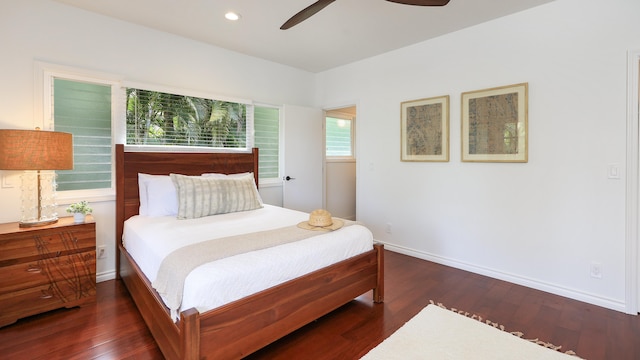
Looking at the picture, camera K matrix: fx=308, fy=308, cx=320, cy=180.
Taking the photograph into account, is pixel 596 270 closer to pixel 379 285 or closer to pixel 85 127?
pixel 379 285

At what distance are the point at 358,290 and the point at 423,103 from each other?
2363 mm

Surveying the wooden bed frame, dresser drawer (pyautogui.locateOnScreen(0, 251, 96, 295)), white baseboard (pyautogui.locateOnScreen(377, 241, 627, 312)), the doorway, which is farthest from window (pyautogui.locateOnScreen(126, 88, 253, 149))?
white baseboard (pyautogui.locateOnScreen(377, 241, 627, 312))

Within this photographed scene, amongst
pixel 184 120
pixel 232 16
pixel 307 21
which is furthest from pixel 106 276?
pixel 307 21

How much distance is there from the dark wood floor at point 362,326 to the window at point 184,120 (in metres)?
1.59

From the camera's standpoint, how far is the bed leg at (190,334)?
1463 mm

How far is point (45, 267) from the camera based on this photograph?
235cm

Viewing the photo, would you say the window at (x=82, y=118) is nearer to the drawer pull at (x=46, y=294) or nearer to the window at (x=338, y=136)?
the drawer pull at (x=46, y=294)

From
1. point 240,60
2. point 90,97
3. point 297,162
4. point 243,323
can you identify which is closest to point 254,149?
point 297,162

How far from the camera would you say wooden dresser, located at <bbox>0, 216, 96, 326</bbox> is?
220 cm

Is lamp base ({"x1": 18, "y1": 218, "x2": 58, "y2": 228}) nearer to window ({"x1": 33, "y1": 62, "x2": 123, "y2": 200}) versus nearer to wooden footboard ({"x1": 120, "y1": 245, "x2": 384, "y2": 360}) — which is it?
window ({"x1": 33, "y1": 62, "x2": 123, "y2": 200})

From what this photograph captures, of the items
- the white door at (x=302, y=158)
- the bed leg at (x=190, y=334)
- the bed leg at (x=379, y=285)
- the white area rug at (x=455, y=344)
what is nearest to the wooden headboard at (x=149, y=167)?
the white door at (x=302, y=158)

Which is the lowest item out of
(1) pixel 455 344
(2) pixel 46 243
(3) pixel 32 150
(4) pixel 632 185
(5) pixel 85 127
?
(1) pixel 455 344

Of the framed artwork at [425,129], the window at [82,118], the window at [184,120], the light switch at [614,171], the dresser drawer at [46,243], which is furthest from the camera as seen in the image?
the framed artwork at [425,129]

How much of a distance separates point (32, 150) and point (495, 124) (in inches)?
158
